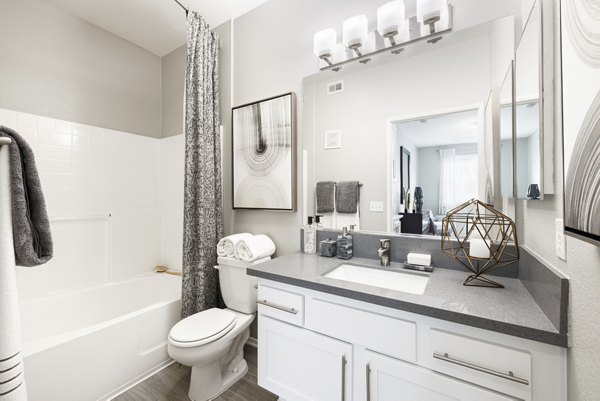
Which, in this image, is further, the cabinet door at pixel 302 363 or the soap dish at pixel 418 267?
the soap dish at pixel 418 267

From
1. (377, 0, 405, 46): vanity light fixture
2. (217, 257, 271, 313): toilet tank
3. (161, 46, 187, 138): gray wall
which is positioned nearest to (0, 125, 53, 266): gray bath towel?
(217, 257, 271, 313): toilet tank

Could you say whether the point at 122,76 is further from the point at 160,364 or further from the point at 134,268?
the point at 160,364

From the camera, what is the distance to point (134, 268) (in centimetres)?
257

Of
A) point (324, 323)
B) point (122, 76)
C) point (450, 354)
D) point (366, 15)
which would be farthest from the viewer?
point (122, 76)

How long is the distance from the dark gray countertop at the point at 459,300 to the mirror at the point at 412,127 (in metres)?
0.41

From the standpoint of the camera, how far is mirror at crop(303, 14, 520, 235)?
50.1 inches

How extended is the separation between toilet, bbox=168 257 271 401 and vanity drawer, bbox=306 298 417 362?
0.68m

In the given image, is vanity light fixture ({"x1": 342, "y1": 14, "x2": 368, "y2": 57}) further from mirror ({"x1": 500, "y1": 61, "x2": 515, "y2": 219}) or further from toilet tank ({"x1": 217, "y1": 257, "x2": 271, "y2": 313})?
toilet tank ({"x1": 217, "y1": 257, "x2": 271, "y2": 313})

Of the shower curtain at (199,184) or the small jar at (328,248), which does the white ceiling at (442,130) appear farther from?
the shower curtain at (199,184)

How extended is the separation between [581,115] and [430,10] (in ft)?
3.49

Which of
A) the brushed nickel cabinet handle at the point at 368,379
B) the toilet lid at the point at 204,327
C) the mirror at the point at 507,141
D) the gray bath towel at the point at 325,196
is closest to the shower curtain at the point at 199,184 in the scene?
the toilet lid at the point at 204,327

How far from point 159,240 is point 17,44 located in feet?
6.37

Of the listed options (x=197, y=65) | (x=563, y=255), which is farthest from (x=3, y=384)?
(x=197, y=65)

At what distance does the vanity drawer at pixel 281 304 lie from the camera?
4.09ft
